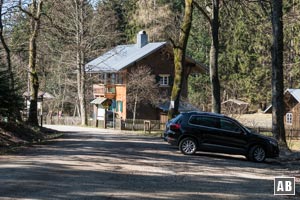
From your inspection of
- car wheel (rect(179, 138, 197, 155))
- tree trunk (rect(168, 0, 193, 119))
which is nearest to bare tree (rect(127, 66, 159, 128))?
tree trunk (rect(168, 0, 193, 119))

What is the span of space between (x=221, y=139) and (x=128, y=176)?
770cm

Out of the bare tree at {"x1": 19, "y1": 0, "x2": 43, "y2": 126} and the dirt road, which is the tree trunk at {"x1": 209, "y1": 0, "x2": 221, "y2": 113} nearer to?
the bare tree at {"x1": 19, "y1": 0, "x2": 43, "y2": 126}

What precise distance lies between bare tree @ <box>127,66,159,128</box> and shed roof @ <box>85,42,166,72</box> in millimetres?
1587

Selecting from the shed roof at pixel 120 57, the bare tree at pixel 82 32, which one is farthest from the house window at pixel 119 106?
the bare tree at pixel 82 32

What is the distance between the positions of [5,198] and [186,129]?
37.7 feet

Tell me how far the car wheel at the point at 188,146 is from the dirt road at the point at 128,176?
2.82 feet

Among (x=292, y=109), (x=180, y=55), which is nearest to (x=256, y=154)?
(x=180, y=55)

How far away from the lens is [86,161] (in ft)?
53.2

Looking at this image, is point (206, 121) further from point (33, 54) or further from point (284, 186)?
point (33, 54)

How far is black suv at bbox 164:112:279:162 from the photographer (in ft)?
66.7

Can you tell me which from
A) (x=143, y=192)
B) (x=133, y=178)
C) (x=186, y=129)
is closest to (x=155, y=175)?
(x=133, y=178)

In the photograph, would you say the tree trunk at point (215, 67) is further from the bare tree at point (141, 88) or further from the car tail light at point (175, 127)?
the bare tree at point (141, 88)

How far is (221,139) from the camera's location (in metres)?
20.4

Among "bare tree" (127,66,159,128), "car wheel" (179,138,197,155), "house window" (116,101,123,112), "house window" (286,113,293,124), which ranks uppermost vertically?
"bare tree" (127,66,159,128)
